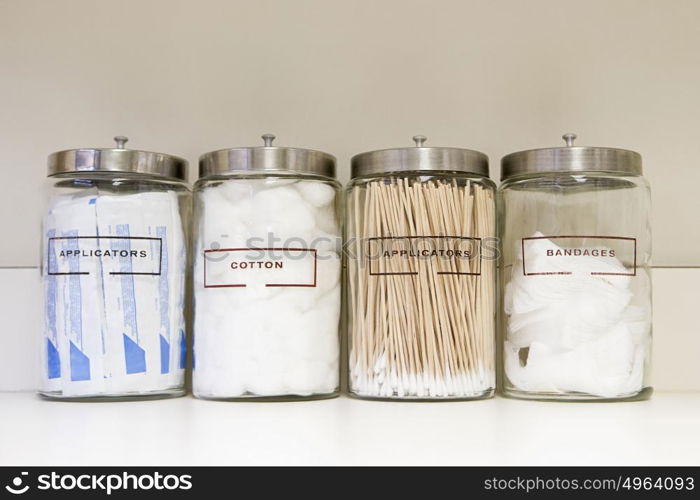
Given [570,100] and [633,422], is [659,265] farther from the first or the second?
[633,422]

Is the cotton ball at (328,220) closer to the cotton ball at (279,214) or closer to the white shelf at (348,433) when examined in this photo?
the cotton ball at (279,214)

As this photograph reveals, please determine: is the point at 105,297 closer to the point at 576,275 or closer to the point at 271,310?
the point at 271,310

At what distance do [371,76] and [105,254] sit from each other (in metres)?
0.42

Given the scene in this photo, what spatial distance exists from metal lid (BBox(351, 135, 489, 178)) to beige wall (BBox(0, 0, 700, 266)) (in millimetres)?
147

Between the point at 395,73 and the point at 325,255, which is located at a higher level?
the point at 395,73

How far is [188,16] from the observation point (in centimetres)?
124

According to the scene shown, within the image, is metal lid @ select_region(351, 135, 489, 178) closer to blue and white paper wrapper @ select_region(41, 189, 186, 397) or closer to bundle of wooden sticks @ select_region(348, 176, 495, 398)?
bundle of wooden sticks @ select_region(348, 176, 495, 398)

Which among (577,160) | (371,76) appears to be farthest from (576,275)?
(371,76)

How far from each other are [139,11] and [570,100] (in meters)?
0.57

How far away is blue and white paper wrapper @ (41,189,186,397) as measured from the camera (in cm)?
104

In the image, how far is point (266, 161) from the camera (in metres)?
1.06

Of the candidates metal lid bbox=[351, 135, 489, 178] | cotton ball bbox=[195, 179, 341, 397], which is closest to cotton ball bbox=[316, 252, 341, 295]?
cotton ball bbox=[195, 179, 341, 397]

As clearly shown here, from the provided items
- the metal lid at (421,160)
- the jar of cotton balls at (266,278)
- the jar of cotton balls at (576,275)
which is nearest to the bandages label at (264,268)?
the jar of cotton balls at (266,278)
